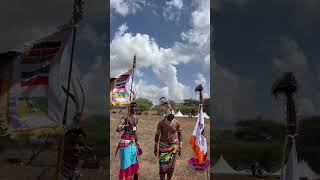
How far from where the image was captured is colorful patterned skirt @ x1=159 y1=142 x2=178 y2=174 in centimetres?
834

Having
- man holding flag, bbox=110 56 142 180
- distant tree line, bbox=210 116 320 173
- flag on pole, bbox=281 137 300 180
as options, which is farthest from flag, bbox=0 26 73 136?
flag on pole, bbox=281 137 300 180

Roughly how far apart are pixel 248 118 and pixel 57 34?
329cm

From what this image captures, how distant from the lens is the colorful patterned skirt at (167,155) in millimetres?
8344

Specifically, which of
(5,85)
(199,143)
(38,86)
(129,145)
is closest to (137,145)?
(129,145)

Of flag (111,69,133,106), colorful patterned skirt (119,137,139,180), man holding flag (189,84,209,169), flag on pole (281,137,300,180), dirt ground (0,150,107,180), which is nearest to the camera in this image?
flag on pole (281,137,300,180)

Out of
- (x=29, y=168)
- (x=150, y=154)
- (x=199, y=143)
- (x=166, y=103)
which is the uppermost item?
(x=166, y=103)

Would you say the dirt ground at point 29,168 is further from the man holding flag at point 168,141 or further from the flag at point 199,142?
the flag at point 199,142

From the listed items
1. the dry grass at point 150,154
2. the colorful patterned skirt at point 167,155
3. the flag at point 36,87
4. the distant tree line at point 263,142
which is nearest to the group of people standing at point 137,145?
the colorful patterned skirt at point 167,155

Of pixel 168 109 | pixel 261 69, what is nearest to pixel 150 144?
pixel 168 109

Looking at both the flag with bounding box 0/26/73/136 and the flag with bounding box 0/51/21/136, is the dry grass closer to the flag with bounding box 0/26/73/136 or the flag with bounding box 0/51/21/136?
the flag with bounding box 0/26/73/136

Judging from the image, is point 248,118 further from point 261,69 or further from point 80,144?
point 80,144

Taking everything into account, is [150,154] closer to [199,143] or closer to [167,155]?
[199,143]

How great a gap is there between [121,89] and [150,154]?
279 cm

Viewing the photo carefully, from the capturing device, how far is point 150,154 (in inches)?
444
